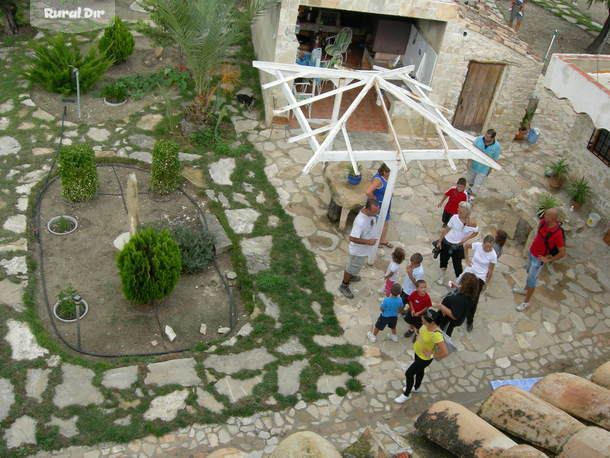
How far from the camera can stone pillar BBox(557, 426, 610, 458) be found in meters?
3.60

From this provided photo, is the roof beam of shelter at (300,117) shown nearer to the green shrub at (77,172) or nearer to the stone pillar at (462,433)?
the green shrub at (77,172)

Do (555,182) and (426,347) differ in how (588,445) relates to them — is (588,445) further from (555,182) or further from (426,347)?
(555,182)

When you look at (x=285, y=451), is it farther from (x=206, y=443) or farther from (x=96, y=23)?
(x=96, y=23)

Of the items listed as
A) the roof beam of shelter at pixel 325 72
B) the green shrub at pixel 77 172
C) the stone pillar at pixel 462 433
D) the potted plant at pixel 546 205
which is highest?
the roof beam of shelter at pixel 325 72

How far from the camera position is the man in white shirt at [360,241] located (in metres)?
8.52

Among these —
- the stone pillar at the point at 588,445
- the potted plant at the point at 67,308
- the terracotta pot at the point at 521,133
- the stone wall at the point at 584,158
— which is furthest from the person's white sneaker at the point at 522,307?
the potted plant at the point at 67,308

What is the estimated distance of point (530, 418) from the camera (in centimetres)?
429

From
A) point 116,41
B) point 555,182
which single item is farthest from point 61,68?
point 555,182

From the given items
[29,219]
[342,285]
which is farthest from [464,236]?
[29,219]

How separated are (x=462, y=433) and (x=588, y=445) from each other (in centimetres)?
82

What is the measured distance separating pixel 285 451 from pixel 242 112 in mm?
9781

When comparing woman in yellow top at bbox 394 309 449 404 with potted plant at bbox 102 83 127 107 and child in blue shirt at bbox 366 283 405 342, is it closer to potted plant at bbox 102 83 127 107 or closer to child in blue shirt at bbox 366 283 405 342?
child in blue shirt at bbox 366 283 405 342

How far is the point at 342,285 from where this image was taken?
913 centimetres

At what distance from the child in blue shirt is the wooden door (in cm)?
635
